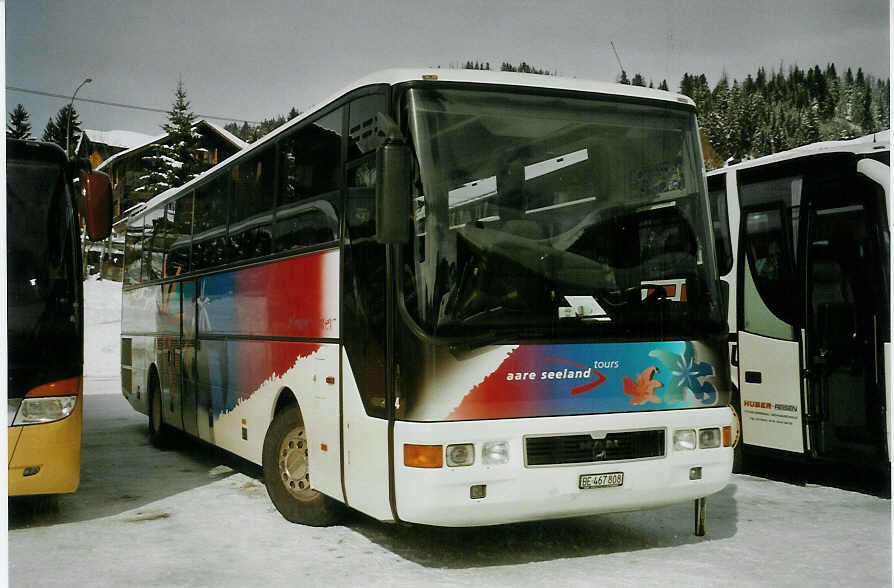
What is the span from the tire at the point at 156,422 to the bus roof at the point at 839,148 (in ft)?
22.5

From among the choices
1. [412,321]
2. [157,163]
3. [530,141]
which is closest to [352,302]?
[412,321]

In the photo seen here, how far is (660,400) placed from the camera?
247 inches

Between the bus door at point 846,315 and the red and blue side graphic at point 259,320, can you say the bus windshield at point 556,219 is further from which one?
the bus door at point 846,315

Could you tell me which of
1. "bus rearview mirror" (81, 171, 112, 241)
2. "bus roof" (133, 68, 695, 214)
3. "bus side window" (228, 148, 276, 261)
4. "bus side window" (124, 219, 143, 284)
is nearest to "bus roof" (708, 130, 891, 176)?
"bus roof" (133, 68, 695, 214)

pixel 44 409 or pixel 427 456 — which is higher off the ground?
pixel 44 409

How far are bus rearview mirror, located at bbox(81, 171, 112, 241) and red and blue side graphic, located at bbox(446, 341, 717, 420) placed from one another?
3383 millimetres

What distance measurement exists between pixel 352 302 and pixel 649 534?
263cm

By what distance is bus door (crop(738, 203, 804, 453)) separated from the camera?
28.9ft

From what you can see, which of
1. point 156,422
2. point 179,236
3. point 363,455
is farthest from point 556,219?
point 156,422

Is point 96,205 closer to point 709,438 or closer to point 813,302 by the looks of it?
point 709,438

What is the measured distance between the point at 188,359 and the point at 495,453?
5457 mm

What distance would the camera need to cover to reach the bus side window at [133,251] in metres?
13.3

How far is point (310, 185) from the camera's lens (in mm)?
7297

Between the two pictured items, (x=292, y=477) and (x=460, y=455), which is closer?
(x=460, y=455)
